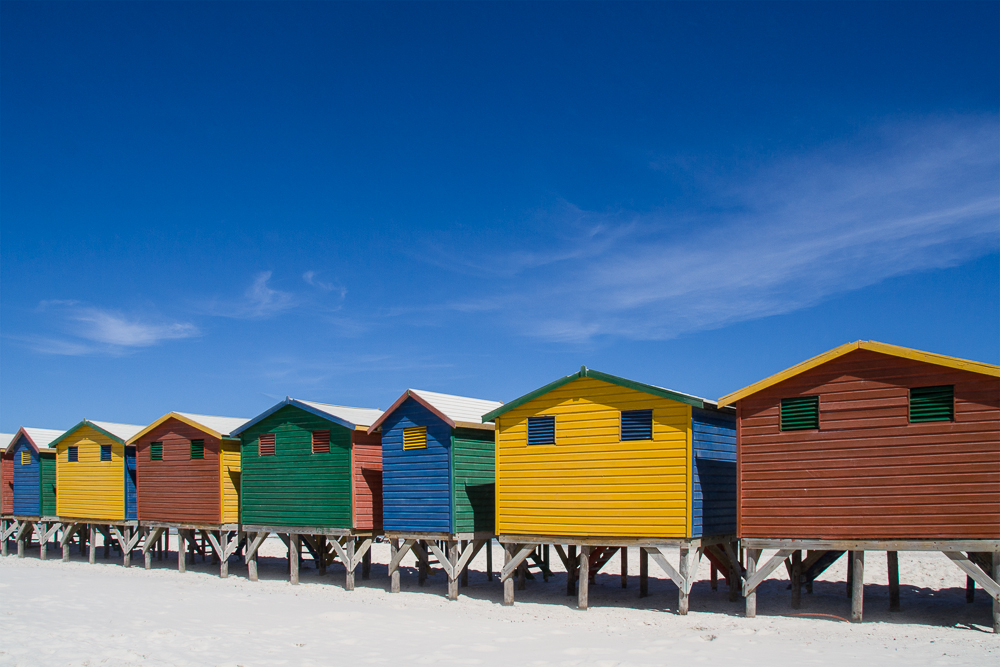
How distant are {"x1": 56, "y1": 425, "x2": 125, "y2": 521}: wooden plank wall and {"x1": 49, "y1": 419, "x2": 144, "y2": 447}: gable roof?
0.62 ft

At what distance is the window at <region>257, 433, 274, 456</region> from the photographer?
2742 centimetres

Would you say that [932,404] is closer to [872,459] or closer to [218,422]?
[872,459]

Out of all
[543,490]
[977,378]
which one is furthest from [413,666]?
[977,378]

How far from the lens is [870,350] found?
1755 cm

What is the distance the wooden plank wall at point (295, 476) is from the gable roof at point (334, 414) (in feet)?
0.63

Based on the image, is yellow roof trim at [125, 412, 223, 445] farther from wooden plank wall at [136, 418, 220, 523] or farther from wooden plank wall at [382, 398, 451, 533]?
wooden plank wall at [382, 398, 451, 533]

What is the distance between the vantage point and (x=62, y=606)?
20609 millimetres

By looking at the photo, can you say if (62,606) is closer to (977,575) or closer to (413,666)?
(413,666)

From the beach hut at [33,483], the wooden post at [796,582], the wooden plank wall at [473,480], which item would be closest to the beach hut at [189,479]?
→ the beach hut at [33,483]

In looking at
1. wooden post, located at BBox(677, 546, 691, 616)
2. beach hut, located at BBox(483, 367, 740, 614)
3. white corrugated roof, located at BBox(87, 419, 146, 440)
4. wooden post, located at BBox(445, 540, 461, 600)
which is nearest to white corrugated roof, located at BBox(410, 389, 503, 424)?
beach hut, located at BBox(483, 367, 740, 614)

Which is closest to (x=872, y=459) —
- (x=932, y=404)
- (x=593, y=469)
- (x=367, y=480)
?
(x=932, y=404)

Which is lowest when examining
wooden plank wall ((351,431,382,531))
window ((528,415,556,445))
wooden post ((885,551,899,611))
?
wooden post ((885,551,899,611))

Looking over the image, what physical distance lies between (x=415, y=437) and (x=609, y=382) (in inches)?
247

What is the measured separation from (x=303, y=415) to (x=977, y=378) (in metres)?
18.3
